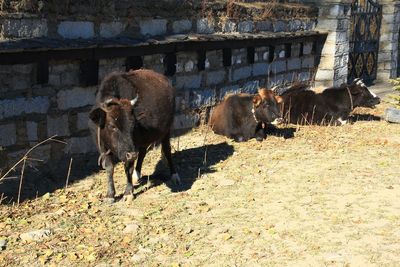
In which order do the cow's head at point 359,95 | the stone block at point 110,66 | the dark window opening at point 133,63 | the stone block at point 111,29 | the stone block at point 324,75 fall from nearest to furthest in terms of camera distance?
the stone block at point 110,66
the stone block at point 111,29
the dark window opening at point 133,63
the cow's head at point 359,95
the stone block at point 324,75

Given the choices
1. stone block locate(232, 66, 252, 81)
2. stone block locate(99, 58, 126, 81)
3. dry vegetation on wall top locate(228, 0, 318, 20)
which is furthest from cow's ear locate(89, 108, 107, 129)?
dry vegetation on wall top locate(228, 0, 318, 20)

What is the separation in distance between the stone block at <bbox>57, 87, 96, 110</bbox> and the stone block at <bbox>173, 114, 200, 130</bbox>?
201 cm

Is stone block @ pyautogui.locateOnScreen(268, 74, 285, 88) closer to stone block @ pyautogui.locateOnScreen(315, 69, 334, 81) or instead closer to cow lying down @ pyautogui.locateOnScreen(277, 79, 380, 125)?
cow lying down @ pyautogui.locateOnScreen(277, 79, 380, 125)

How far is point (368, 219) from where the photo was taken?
5.51 m

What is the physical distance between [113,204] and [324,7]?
9.46 meters

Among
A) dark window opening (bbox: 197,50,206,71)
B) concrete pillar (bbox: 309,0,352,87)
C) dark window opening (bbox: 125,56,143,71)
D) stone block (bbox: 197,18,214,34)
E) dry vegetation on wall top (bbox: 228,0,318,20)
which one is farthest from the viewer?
concrete pillar (bbox: 309,0,352,87)

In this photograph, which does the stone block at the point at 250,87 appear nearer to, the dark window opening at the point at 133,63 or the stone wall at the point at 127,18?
the stone wall at the point at 127,18

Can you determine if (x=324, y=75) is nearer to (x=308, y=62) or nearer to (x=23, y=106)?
(x=308, y=62)

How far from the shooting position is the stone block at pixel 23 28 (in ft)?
20.9

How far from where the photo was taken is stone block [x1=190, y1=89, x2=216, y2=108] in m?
9.56

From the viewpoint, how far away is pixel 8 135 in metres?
6.54

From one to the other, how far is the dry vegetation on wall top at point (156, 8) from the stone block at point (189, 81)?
1079mm

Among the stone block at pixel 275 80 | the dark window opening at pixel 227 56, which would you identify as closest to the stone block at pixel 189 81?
the dark window opening at pixel 227 56

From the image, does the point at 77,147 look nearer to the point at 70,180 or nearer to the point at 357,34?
the point at 70,180
